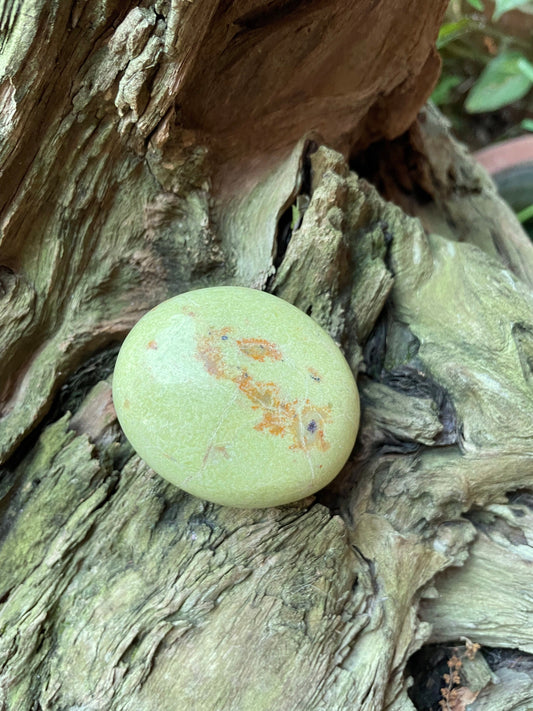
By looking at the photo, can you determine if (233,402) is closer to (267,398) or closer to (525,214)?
(267,398)

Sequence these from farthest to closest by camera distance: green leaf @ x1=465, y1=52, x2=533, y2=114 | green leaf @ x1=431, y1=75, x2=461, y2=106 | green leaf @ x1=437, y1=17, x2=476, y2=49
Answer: green leaf @ x1=431, y1=75, x2=461, y2=106 < green leaf @ x1=465, y1=52, x2=533, y2=114 < green leaf @ x1=437, y1=17, x2=476, y2=49

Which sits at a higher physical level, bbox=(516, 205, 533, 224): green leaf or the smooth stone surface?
the smooth stone surface

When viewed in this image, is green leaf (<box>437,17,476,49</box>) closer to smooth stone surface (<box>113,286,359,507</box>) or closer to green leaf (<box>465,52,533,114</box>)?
green leaf (<box>465,52,533,114</box>)

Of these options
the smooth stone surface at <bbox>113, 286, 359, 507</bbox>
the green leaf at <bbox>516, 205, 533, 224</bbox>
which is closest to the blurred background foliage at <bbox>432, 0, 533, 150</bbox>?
the green leaf at <bbox>516, 205, 533, 224</bbox>

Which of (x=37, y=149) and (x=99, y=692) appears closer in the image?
(x=99, y=692)

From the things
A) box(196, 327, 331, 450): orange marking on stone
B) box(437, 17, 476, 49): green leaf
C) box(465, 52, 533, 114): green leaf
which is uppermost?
box(437, 17, 476, 49): green leaf

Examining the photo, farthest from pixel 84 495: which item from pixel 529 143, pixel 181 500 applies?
pixel 529 143

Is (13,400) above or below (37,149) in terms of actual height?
below

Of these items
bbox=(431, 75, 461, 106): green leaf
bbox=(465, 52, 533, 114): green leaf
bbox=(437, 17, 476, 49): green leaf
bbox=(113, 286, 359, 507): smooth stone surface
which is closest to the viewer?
bbox=(113, 286, 359, 507): smooth stone surface

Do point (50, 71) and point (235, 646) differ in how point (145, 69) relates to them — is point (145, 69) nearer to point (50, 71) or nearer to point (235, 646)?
point (50, 71)
